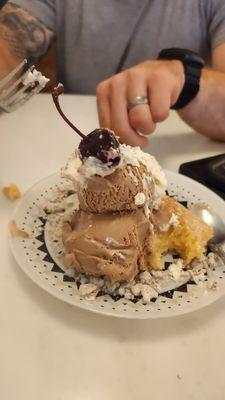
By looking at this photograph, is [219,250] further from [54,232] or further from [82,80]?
[82,80]

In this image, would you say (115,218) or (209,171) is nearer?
(115,218)

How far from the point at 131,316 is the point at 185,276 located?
0.39 ft

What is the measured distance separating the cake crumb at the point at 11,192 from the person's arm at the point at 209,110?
43 centimetres

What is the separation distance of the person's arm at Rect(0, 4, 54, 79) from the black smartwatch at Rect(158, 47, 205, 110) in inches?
12.6

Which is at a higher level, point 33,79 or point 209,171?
point 33,79

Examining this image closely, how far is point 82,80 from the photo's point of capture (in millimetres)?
1288

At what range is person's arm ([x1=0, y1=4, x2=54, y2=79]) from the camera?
1.08 m

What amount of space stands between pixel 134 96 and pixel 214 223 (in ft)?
1.00

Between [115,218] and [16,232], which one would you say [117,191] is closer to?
[115,218]

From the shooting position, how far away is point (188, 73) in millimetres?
1022

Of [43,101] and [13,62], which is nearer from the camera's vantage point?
[13,62]

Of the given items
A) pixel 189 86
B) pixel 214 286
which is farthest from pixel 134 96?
pixel 214 286

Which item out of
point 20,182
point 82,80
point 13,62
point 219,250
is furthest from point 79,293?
point 82,80

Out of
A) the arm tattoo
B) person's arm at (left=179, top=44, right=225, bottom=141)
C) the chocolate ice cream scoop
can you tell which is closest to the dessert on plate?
the chocolate ice cream scoop
